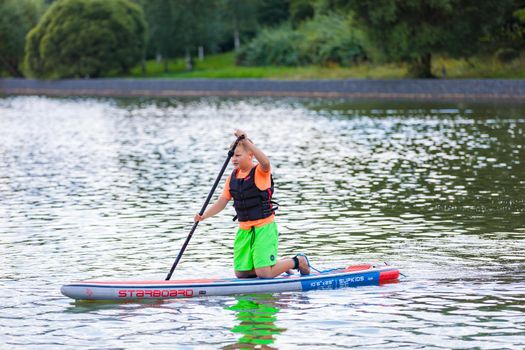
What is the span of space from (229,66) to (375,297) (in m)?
81.7

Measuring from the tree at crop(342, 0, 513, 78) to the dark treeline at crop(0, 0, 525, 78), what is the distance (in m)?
0.06

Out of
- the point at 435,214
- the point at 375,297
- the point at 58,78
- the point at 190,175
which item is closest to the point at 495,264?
the point at 375,297

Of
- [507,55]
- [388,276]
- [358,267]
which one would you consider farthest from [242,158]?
[507,55]

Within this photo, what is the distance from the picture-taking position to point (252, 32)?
337ft

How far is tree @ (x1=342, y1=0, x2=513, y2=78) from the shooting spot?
193ft

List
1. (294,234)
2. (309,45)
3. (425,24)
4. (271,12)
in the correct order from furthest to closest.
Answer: (271,12)
(309,45)
(425,24)
(294,234)

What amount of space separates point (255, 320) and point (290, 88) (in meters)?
56.7

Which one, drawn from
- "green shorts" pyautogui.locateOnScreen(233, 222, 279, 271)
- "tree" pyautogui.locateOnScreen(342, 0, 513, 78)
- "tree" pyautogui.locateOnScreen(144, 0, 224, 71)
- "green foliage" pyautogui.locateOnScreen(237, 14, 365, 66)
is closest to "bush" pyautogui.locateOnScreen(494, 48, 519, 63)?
"tree" pyautogui.locateOnScreen(342, 0, 513, 78)

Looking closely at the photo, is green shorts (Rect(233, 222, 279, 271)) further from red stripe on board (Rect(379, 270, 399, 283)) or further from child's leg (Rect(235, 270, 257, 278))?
red stripe on board (Rect(379, 270, 399, 283))

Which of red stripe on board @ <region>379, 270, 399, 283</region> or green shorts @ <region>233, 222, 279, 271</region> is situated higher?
green shorts @ <region>233, 222, 279, 271</region>

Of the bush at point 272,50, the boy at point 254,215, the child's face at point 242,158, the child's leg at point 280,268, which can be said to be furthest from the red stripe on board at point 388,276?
the bush at point 272,50

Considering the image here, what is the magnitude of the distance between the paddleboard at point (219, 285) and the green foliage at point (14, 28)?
89929 millimetres

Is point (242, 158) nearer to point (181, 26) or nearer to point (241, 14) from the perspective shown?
point (181, 26)

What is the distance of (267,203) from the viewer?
1316cm
